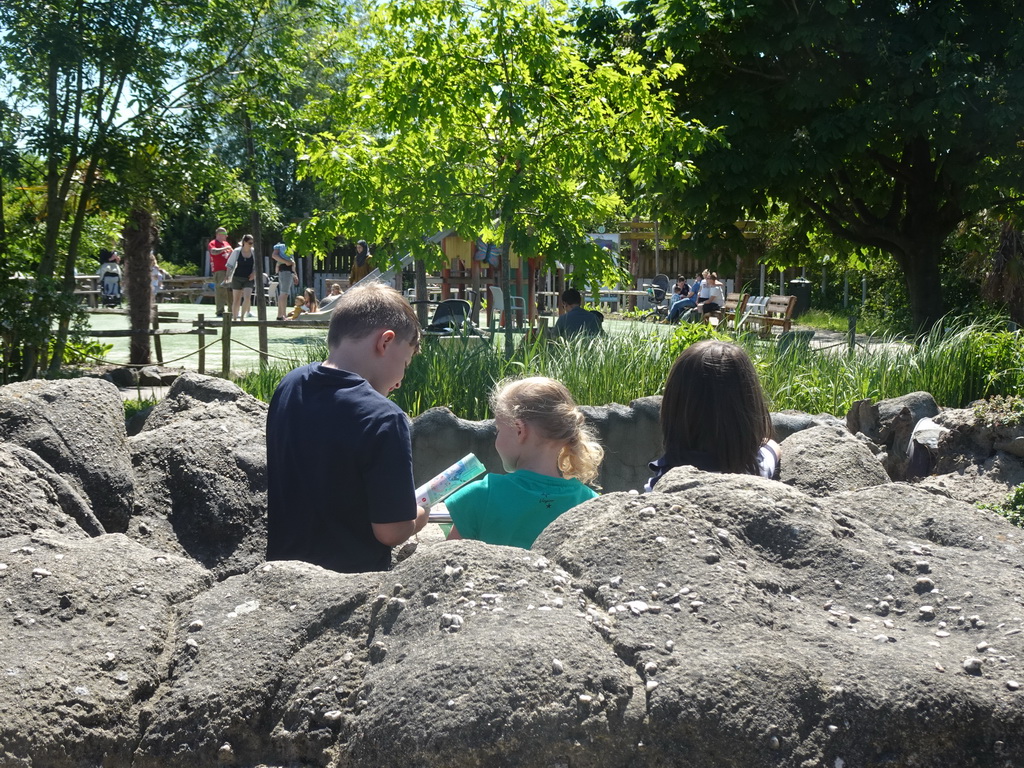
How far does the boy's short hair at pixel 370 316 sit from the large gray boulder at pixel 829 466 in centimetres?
141

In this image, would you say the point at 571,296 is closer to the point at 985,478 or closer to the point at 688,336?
the point at 688,336

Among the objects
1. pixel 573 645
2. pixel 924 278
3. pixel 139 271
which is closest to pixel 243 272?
pixel 139 271

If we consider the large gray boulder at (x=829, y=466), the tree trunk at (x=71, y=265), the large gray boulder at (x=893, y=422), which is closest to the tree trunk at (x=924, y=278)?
the large gray boulder at (x=893, y=422)

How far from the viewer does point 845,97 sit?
50.2 feet

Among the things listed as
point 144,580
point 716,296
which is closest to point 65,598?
point 144,580

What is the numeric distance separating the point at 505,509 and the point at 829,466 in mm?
1222

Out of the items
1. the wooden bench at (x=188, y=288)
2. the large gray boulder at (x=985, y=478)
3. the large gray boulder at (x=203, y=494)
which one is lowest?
the large gray boulder at (x=985, y=478)

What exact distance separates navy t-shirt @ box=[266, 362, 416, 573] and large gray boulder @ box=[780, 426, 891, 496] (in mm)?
1417

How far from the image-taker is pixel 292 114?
11.2 metres

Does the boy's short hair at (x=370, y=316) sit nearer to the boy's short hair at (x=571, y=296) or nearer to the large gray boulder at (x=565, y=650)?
the large gray boulder at (x=565, y=650)

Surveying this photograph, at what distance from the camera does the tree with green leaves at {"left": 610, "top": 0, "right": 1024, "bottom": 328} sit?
13492 mm

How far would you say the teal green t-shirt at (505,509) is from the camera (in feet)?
8.77

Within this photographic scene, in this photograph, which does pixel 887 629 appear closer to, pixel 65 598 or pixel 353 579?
pixel 353 579

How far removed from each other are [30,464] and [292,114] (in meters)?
9.31
